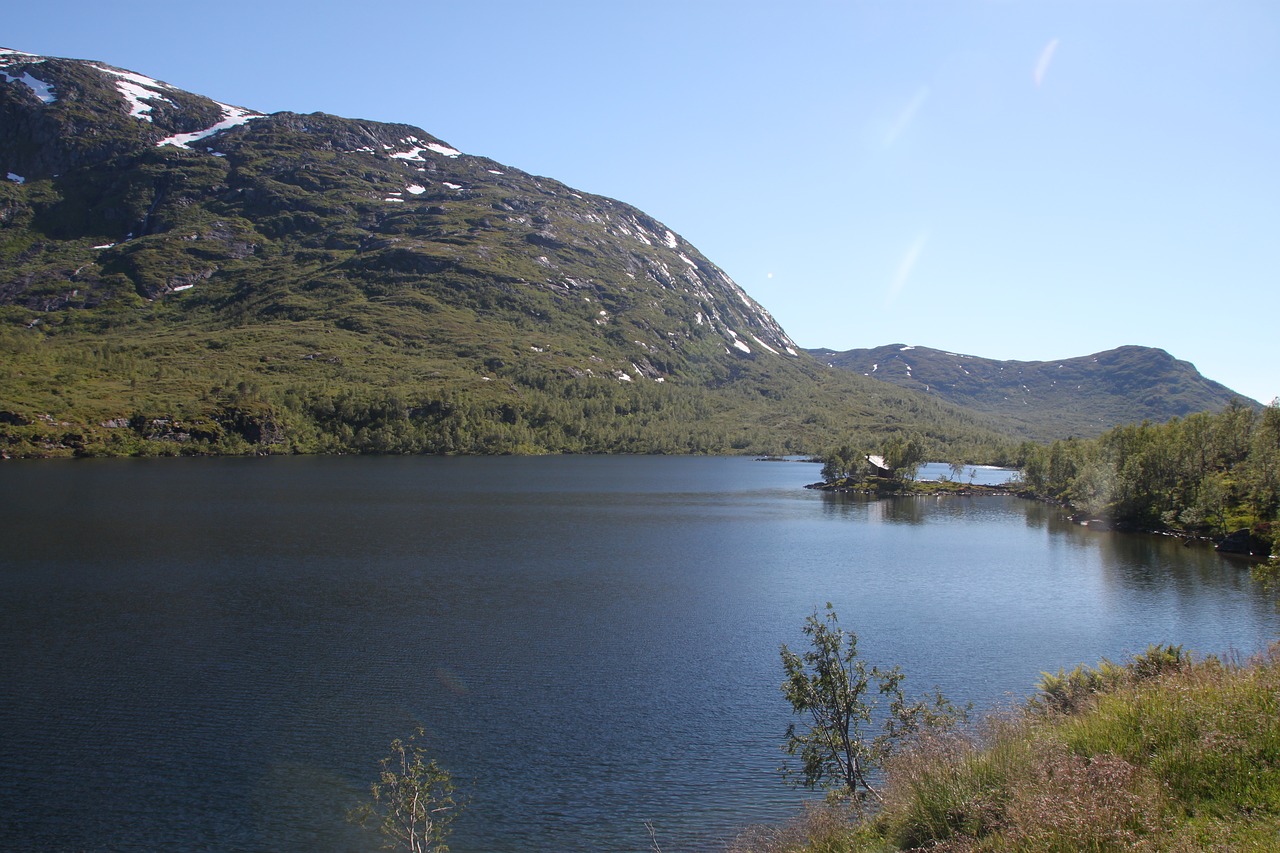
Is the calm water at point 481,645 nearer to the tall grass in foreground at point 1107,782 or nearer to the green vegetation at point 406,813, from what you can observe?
the green vegetation at point 406,813

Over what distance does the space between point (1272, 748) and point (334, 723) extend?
90.5ft

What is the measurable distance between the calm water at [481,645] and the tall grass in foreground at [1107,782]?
9247 millimetres

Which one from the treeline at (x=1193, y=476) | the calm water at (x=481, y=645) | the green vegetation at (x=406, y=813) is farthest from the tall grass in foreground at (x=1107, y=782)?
the treeline at (x=1193, y=476)

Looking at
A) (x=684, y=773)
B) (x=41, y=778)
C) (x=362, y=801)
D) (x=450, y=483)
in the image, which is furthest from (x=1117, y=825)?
(x=450, y=483)

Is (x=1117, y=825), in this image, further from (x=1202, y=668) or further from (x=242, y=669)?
(x=242, y=669)

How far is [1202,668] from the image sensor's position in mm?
15383

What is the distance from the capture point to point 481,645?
126 feet

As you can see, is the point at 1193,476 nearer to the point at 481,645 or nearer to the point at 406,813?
the point at 481,645

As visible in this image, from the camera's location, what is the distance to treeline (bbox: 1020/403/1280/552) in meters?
72.0

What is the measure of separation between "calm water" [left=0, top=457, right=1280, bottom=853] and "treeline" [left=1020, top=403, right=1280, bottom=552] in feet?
20.1

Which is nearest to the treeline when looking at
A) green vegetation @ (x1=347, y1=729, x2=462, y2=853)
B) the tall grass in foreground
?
the tall grass in foreground

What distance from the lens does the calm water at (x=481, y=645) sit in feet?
75.0

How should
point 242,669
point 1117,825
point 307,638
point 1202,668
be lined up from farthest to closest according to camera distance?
point 307,638 < point 242,669 < point 1202,668 < point 1117,825

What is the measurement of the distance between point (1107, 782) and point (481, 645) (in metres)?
32.4
